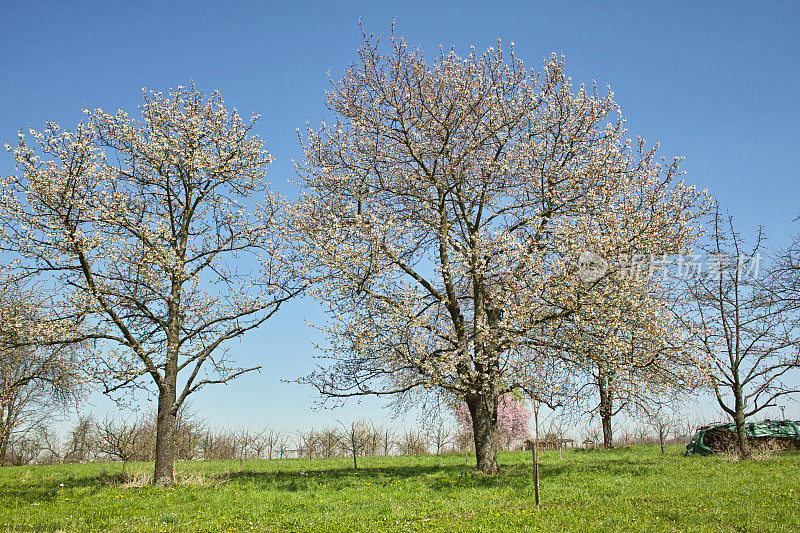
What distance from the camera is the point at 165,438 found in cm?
1703

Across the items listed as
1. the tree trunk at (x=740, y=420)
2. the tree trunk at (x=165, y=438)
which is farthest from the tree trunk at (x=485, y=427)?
the tree trunk at (x=740, y=420)

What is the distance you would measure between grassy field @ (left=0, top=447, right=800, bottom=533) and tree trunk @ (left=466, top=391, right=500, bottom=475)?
640mm

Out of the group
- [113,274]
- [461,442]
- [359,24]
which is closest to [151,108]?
[113,274]

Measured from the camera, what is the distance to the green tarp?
25.2 metres

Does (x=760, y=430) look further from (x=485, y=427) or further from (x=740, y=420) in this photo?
(x=485, y=427)

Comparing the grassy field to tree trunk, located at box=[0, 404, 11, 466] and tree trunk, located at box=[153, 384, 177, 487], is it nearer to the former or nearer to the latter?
tree trunk, located at box=[153, 384, 177, 487]

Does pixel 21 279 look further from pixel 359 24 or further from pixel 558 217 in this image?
pixel 558 217

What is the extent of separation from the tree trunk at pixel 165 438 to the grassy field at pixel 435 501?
1.93 ft

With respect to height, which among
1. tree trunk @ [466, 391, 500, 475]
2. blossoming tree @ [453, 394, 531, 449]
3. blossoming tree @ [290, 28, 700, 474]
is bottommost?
blossoming tree @ [453, 394, 531, 449]

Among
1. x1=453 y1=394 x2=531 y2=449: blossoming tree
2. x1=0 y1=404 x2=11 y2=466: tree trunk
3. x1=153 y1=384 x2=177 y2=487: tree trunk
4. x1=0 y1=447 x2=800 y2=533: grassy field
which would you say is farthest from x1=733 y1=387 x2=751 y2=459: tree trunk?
x1=0 y1=404 x2=11 y2=466: tree trunk

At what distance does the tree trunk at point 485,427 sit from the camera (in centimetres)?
1688

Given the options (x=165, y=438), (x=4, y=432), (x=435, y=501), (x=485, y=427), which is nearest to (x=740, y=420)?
(x=485, y=427)

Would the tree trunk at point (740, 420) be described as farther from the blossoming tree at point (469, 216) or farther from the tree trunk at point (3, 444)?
the tree trunk at point (3, 444)

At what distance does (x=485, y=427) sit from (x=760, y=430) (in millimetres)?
17470
